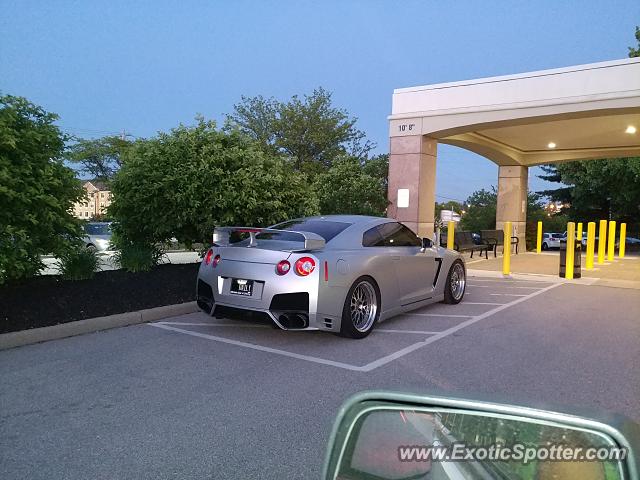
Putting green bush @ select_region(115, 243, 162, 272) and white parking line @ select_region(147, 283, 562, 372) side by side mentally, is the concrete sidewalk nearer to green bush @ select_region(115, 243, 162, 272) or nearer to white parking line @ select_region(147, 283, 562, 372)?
white parking line @ select_region(147, 283, 562, 372)

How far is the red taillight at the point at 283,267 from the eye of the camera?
603 centimetres

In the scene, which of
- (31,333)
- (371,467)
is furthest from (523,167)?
(371,467)

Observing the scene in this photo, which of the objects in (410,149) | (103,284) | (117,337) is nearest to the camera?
(117,337)

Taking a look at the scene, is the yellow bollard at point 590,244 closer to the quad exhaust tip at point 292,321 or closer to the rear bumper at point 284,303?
the rear bumper at point 284,303

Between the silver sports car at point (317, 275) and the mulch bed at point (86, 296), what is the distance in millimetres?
1482

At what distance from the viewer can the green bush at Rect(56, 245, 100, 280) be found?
811 cm

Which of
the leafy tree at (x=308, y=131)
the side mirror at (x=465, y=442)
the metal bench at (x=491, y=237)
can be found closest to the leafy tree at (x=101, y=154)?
the leafy tree at (x=308, y=131)

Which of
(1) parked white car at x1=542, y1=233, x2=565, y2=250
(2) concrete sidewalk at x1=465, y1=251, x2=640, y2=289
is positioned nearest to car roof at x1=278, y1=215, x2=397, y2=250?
(2) concrete sidewalk at x1=465, y1=251, x2=640, y2=289

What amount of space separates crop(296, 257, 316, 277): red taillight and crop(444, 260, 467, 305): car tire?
357cm

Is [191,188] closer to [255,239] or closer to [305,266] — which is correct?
[255,239]

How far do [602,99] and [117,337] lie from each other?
12.5 metres

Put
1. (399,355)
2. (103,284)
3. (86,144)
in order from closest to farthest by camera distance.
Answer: (399,355), (103,284), (86,144)

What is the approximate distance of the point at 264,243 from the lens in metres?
6.62

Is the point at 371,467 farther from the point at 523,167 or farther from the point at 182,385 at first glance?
the point at 523,167
